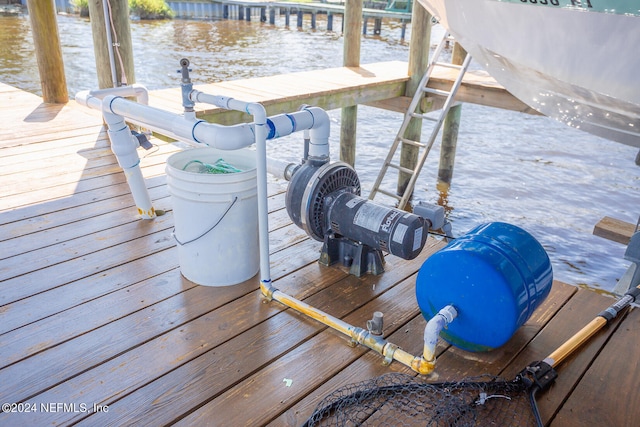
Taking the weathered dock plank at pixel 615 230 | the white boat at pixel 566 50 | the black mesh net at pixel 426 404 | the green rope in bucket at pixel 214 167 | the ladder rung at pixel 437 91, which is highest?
the white boat at pixel 566 50

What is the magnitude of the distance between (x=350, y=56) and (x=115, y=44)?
4.05m

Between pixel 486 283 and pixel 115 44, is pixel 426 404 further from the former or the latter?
pixel 115 44

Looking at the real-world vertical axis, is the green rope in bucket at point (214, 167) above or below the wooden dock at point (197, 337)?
above

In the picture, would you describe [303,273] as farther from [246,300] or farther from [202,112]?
[202,112]

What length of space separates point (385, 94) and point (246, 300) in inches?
204

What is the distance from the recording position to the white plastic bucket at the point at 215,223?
99.1 inches

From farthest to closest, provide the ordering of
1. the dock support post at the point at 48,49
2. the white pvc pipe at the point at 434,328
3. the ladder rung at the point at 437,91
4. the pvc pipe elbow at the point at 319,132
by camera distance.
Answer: the ladder rung at the point at 437,91
the dock support post at the point at 48,49
the pvc pipe elbow at the point at 319,132
the white pvc pipe at the point at 434,328

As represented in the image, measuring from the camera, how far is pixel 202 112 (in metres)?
5.11

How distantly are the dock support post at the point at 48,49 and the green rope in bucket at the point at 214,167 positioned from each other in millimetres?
3982

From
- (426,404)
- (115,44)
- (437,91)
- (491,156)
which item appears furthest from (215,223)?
(491,156)

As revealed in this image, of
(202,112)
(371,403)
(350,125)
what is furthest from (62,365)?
(350,125)

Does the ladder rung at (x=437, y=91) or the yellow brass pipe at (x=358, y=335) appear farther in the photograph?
the ladder rung at (x=437, y=91)

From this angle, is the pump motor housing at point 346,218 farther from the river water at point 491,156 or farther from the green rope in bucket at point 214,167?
the river water at point 491,156

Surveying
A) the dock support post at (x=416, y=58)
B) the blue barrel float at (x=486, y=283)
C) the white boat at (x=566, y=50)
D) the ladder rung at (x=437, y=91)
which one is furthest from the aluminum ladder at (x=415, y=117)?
the blue barrel float at (x=486, y=283)
